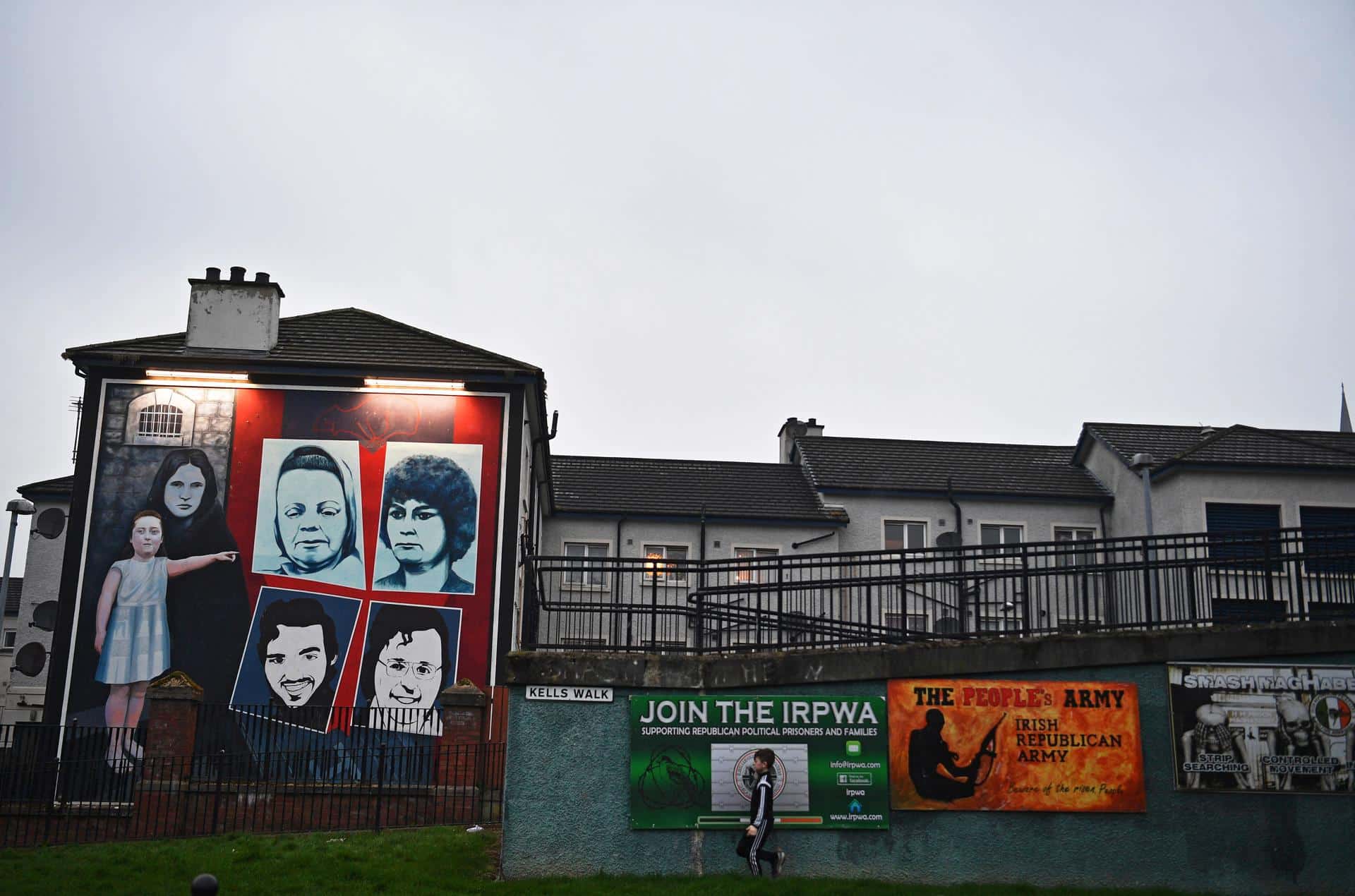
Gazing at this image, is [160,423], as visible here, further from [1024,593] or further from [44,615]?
[44,615]

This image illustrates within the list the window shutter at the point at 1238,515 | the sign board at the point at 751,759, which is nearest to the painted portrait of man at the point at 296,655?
the sign board at the point at 751,759

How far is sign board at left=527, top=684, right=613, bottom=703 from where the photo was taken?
1416 cm

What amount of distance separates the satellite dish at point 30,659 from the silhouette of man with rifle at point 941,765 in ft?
112

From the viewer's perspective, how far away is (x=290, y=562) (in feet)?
80.1

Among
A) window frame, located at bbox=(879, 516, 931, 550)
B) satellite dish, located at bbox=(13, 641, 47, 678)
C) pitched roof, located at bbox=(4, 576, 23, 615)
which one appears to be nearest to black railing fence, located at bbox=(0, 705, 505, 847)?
window frame, located at bbox=(879, 516, 931, 550)

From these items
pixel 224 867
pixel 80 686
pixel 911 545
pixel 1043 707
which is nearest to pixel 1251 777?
pixel 1043 707

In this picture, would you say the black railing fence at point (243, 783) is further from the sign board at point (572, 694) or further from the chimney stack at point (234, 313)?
the chimney stack at point (234, 313)

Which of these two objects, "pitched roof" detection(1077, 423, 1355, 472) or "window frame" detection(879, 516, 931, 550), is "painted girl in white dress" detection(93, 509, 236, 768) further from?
"pitched roof" detection(1077, 423, 1355, 472)

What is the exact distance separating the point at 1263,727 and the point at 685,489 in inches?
989

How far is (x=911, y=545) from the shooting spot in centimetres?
3644

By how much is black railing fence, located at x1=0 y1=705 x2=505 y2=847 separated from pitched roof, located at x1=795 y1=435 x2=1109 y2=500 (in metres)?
18.6

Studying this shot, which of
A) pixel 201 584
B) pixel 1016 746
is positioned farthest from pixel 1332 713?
pixel 201 584

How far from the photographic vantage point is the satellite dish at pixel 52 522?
133 feet

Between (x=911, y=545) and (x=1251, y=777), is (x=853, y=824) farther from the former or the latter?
(x=911, y=545)
